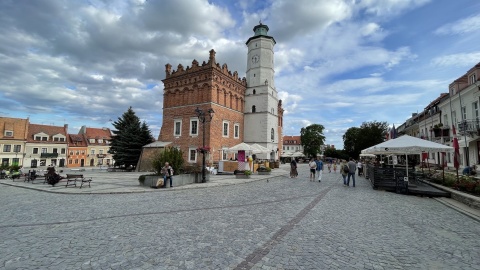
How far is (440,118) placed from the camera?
2653 cm

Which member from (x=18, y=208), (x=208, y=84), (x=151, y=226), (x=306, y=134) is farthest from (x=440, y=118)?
(x=306, y=134)

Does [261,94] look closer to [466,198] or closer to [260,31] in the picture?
[260,31]

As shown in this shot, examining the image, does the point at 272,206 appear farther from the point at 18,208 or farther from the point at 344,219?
the point at 18,208

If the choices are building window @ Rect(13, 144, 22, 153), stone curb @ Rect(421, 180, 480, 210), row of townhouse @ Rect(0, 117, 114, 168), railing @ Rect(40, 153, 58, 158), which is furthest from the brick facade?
building window @ Rect(13, 144, 22, 153)

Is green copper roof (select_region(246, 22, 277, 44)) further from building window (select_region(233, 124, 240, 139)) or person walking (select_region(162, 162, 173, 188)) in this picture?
person walking (select_region(162, 162, 173, 188))

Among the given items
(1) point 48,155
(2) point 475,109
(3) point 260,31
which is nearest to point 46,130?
(1) point 48,155

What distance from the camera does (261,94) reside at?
37.1 metres

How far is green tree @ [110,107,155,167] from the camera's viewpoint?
31844 mm

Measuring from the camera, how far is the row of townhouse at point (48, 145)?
46.4 m

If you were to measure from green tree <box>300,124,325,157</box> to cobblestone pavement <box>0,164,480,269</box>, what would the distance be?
2438 inches

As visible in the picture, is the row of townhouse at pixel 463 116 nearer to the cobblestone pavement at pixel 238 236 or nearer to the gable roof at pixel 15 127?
the cobblestone pavement at pixel 238 236

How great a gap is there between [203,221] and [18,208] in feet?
23.8

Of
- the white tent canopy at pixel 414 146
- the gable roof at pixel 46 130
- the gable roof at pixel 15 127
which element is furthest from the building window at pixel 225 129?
the gable roof at pixel 46 130

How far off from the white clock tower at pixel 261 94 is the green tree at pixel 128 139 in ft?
50.4
